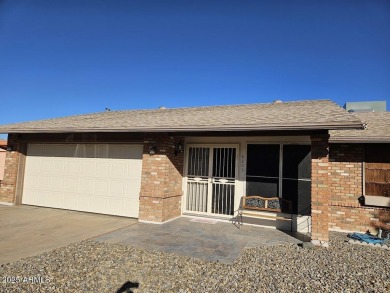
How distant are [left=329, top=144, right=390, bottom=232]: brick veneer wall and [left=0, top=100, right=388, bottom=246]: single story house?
0.03m

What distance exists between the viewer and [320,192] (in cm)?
575

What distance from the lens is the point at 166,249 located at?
5094mm

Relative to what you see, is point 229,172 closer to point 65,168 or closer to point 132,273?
point 132,273

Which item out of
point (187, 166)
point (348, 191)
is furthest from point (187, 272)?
point (348, 191)

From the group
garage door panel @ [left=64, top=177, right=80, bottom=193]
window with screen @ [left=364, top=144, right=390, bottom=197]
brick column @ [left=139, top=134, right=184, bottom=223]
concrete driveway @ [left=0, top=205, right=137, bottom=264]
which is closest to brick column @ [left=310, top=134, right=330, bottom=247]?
window with screen @ [left=364, top=144, right=390, bottom=197]

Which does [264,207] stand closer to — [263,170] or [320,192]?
[263,170]

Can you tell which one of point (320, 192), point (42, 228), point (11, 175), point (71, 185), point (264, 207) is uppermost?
point (320, 192)

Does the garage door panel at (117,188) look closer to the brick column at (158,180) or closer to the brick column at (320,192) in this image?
the brick column at (158,180)

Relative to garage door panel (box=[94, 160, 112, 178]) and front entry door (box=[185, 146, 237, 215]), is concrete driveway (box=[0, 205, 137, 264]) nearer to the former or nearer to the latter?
garage door panel (box=[94, 160, 112, 178])

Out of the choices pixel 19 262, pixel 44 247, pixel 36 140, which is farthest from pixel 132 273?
pixel 36 140

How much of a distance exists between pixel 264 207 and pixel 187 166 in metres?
2.90

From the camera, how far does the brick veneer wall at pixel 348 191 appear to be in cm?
716

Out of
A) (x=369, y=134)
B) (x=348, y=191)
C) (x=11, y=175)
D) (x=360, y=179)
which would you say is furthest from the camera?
(x=11, y=175)

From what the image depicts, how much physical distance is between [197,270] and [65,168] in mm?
7074
